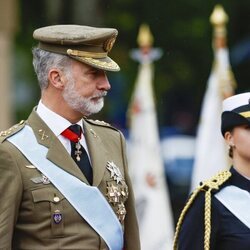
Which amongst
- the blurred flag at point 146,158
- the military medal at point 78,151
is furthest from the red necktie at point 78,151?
the blurred flag at point 146,158

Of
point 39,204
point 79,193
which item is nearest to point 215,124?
point 79,193

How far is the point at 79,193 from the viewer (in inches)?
239

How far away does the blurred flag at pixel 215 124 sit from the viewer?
10836 millimetres

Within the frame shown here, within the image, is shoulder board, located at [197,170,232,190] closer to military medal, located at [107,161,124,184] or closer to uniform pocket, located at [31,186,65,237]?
military medal, located at [107,161,124,184]

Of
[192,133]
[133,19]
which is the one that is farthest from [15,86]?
[192,133]

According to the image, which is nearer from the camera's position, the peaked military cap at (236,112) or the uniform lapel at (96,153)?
the peaked military cap at (236,112)

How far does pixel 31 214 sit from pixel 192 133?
348 inches

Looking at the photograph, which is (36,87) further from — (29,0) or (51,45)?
(51,45)

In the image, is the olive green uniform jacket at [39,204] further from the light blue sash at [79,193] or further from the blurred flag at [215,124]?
the blurred flag at [215,124]

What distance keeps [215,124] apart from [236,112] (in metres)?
5.02

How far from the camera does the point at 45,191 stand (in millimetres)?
6020

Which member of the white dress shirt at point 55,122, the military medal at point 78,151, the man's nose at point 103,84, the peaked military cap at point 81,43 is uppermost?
the peaked military cap at point 81,43

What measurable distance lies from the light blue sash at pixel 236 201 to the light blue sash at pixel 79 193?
0.48 metres

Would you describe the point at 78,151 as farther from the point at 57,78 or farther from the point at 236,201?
the point at 236,201
